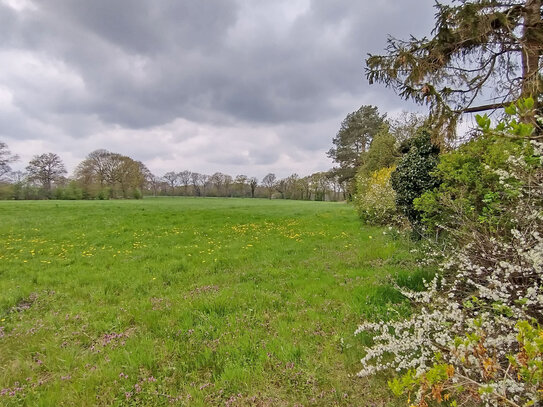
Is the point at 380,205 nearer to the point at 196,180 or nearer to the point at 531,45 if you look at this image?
the point at 531,45

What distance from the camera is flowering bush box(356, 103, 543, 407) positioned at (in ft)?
4.70

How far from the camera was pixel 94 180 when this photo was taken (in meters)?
46.1

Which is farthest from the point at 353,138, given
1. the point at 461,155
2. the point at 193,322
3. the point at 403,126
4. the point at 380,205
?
the point at 193,322

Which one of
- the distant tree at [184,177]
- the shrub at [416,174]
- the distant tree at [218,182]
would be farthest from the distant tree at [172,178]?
the shrub at [416,174]

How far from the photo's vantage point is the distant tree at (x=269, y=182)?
72.2 metres

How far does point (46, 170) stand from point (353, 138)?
51798 millimetres

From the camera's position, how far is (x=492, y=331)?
6.33 ft

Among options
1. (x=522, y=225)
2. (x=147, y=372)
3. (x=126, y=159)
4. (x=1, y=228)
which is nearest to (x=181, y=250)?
(x=147, y=372)

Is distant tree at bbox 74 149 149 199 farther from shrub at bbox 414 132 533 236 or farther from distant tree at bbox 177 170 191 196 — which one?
shrub at bbox 414 132 533 236

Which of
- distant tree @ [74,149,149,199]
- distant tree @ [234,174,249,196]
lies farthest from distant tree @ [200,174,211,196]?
distant tree @ [74,149,149,199]

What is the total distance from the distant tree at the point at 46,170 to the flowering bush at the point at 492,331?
56.8 meters

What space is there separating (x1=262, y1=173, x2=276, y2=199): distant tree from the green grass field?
64012 millimetres

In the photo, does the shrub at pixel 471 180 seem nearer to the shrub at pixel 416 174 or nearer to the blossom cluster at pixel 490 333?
the blossom cluster at pixel 490 333

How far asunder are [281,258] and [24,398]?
17.9 ft
